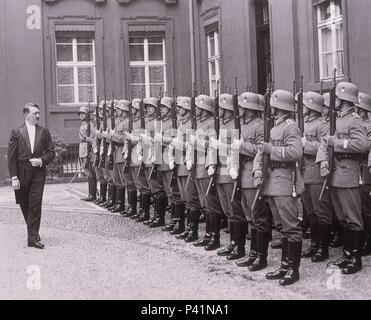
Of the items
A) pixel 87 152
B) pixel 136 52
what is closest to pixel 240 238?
pixel 87 152

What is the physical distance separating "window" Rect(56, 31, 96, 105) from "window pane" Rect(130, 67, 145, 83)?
1.14 metres

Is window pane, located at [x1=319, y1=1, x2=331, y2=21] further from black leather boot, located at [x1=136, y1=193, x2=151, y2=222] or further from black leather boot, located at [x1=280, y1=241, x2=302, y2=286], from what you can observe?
black leather boot, located at [x1=280, y1=241, x2=302, y2=286]

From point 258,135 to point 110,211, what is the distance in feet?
17.5

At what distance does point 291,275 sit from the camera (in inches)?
248

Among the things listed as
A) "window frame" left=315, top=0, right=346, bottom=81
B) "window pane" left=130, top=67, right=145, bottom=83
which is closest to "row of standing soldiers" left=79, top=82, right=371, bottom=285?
"window frame" left=315, top=0, right=346, bottom=81

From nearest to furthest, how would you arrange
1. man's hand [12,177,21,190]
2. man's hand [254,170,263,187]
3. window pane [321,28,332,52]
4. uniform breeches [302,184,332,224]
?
man's hand [254,170,263,187] → uniform breeches [302,184,332,224] → man's hand [12,177,21,190] → window pane [321,28,332,52]

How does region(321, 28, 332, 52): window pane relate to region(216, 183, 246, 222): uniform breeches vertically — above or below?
above

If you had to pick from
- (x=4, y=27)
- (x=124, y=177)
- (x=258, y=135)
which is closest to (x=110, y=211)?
(x=124, y=177)

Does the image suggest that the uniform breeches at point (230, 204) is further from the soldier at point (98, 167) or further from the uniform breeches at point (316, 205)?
the soldier at point (98, 167)

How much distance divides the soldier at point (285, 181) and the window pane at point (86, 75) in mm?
13135

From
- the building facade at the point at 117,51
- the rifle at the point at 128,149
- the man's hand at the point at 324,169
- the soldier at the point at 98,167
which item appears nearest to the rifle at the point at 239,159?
the man's hand at the point at 324,169

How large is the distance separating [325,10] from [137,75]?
7.94 metres

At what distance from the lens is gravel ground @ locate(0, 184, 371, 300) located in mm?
6000

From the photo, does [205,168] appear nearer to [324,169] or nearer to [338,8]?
[324,169]
